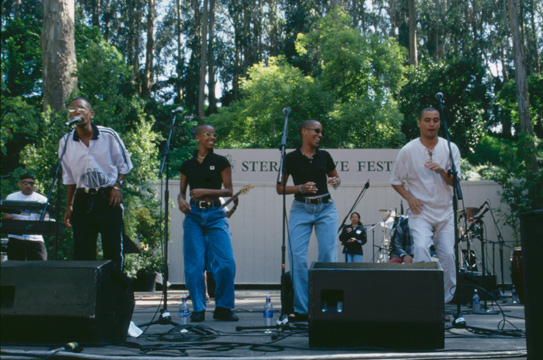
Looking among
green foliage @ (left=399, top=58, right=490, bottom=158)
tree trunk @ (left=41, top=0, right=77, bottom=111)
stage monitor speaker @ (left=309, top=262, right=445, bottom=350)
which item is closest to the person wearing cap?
stage monitor speaker @ (left=309, top=262, right=445, bottom=350)

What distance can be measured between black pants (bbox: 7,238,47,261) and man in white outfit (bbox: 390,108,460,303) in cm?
544

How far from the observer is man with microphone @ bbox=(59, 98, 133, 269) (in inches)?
184

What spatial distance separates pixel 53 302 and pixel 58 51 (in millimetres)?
10969

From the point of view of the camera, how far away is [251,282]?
13781 millimetres

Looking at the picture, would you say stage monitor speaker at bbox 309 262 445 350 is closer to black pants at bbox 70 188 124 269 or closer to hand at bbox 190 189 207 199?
black pants at bbox 70 188 124 269

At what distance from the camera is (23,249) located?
823 cm

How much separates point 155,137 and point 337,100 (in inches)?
578

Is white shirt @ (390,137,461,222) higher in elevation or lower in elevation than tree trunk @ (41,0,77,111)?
lower

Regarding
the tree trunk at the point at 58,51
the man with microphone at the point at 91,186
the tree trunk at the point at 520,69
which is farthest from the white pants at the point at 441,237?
the tree trunk at the point at 520,69

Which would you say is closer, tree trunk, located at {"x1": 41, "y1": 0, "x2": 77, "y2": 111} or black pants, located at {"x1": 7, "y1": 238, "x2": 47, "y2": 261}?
black pants, located at {"x1": 7, "y1": 238, "x2": 47, "y2": 261}

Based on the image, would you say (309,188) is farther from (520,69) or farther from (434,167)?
(520,69)

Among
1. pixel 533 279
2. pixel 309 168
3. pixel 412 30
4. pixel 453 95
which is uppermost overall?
pixel 412 30

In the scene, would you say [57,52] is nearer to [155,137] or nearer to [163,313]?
[155,137]

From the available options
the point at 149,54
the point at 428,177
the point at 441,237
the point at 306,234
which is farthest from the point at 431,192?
the point at 149,54
